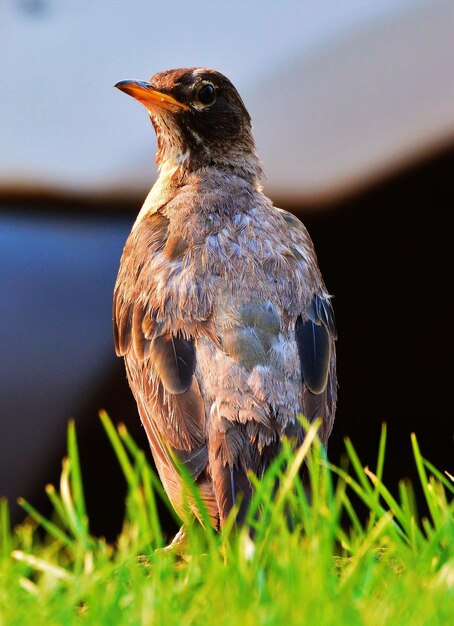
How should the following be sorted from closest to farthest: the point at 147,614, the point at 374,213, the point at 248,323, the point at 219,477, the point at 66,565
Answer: the point at 147,614, the point at 66,565, the point at 219,477, the point at 248,323, the point at 374,213

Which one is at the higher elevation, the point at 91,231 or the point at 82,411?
the point at 91,231

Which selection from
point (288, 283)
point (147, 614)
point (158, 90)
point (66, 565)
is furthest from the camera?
point (158, 90)

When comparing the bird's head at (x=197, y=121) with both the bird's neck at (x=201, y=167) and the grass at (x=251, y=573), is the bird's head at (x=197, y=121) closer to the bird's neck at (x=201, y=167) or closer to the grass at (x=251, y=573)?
the bird's neck at (x=201, y=167)

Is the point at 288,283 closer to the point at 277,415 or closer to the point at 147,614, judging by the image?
the point at 277,415

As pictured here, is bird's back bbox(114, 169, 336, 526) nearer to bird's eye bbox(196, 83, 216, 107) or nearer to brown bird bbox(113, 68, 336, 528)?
brown bird bbox(113, 68, 336, 528)

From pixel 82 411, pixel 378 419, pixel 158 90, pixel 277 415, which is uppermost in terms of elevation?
pixel 158 90

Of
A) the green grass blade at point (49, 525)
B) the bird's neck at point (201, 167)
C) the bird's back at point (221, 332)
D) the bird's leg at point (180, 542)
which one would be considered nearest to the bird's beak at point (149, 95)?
the bird's neck at point (201, 167)

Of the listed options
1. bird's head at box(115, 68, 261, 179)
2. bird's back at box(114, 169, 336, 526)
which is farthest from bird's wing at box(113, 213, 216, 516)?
bird's head at box(115, 68, 261, 179)

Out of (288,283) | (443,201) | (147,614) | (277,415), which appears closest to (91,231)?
(443,201)
